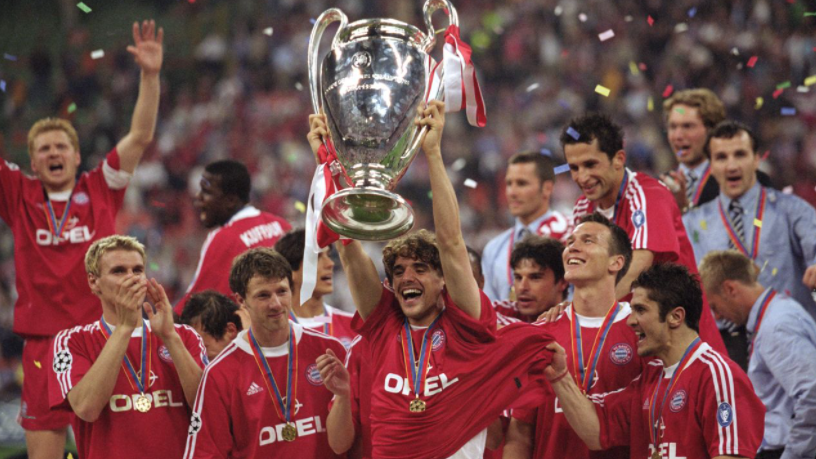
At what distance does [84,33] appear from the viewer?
12812 millimetres

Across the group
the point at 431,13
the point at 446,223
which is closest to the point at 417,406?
the point at 446,223

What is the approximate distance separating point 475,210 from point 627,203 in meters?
5.79

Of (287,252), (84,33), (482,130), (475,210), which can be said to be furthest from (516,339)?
(84,33)

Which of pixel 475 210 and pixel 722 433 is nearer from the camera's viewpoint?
pixel 722 433

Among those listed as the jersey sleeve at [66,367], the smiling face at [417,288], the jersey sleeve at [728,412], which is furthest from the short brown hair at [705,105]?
the jersey sleeve at [66,367]

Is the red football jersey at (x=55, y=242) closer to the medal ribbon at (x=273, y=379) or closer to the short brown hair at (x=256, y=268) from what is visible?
the short brown hair at (x=256, y=268)

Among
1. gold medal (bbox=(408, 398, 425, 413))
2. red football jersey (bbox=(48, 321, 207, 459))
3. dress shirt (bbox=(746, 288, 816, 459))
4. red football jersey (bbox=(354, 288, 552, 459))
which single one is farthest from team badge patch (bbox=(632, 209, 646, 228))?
red football jersey (bbox=(48, 321, 207, 459))

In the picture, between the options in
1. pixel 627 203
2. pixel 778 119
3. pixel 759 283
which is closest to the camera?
pixel 627 203

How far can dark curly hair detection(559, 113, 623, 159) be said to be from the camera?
5121 millimetres

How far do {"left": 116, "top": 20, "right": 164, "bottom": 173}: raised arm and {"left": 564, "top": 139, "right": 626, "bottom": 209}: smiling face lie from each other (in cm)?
231

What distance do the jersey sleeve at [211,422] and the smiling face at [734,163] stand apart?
10.6ft

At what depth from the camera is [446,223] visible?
12.5ft

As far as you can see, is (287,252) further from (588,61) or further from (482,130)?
(588,61)

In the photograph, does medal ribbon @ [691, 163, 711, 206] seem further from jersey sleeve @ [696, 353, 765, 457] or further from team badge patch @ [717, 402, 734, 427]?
team badge patch @ [717, 402, 734, 427]
